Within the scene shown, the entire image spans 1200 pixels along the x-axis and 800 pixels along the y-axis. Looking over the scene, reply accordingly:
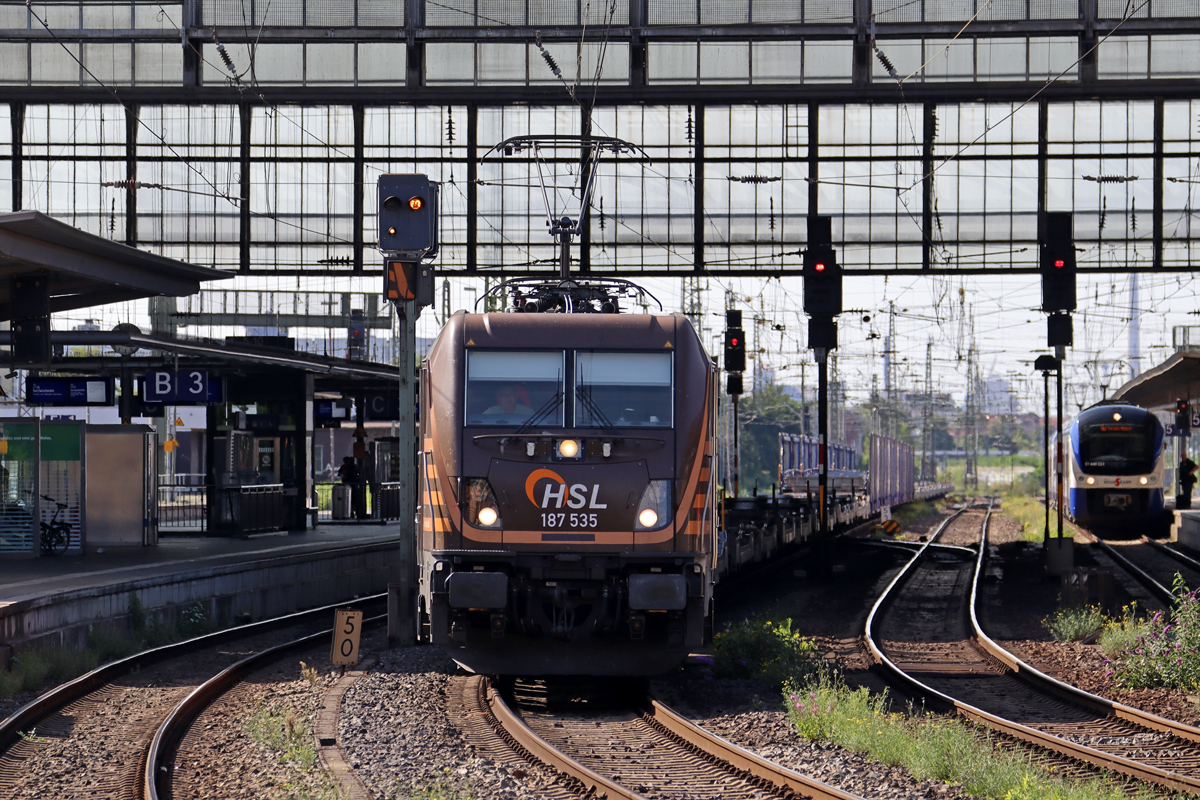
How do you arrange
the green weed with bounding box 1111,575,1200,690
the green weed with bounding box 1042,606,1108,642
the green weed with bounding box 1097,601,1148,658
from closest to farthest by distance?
1. the green weed with bounding box 1111,575,1200,690
2. the green weed with bounding box 1097,601,1148,658
3. the green weed with bounding box 1042,606,1108,642

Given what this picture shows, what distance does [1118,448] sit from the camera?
3359 centimetres

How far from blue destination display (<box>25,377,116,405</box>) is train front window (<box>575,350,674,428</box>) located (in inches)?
617

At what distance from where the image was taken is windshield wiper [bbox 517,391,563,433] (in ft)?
37.6

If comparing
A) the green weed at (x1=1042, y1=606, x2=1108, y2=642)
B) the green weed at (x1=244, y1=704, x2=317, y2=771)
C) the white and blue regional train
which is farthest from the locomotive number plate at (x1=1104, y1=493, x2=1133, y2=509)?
the green weed at (x1=244, y1=704, x2=317, y2=771)

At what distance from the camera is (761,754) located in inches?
377

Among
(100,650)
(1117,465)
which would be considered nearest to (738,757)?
(100,650)

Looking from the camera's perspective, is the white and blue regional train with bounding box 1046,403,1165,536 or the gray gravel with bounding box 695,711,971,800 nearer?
the gray gravel with bounding box 695,711,971,800

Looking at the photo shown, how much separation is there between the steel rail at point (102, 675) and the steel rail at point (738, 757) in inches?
197

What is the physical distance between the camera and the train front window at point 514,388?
453 inches

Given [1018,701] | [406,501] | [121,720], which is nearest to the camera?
[121,720]

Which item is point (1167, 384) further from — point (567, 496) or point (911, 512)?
point (567, 496)

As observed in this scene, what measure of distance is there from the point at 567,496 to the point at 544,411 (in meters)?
0.79

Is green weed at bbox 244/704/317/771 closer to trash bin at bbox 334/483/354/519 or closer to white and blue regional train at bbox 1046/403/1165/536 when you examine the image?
trash bin at bbox 334/483/354/519

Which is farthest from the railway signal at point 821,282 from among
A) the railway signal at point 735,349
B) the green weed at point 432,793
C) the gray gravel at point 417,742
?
the green weed at point 432,793
